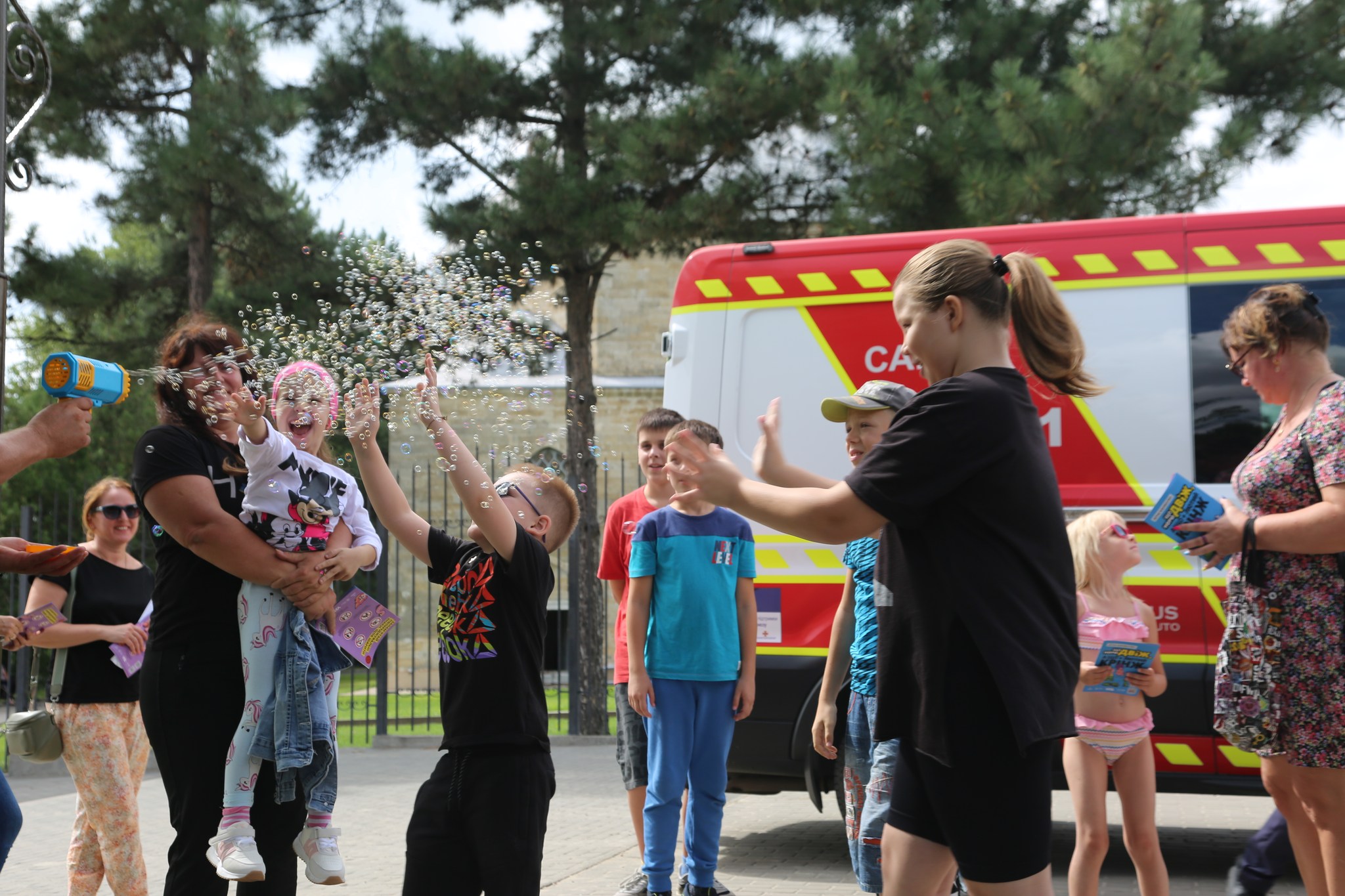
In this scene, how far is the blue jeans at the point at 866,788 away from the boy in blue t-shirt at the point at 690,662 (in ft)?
2.80

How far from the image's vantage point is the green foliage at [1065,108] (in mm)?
10102

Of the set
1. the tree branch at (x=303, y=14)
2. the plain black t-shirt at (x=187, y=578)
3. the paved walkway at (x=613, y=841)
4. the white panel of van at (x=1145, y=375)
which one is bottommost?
the paved walkway at (x=613, y=841)

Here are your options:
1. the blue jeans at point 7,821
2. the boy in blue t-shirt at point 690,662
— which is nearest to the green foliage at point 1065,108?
the boy in blue t-shirt at point 690,662

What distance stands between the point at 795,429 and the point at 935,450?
3.23 metres

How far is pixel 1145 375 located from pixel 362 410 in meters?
3.49

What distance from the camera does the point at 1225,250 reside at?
5152 millimetres

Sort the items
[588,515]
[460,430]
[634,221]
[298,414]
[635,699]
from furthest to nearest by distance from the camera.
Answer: [588,515], [634,221], [635,699], [460,430], [298,414]

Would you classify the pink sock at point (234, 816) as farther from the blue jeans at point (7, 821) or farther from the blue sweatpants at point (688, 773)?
the blue sweatpants at point (688, 773)

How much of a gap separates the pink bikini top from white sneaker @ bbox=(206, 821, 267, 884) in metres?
2.92

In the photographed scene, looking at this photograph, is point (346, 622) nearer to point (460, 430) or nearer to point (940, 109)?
point (460, 430)

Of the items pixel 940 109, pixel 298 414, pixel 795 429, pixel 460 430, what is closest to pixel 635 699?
pixel 795 429

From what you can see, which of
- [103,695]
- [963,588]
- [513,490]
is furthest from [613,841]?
[963,588]

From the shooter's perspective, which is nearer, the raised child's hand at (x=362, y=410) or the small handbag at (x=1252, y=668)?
the raised child's hand at (x=362, y=410)

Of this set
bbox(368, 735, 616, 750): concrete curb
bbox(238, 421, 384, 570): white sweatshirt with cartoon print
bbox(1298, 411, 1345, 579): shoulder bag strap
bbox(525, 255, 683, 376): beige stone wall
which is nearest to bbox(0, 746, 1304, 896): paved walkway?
bbox(368, 735, 616, 750): concrete curb
